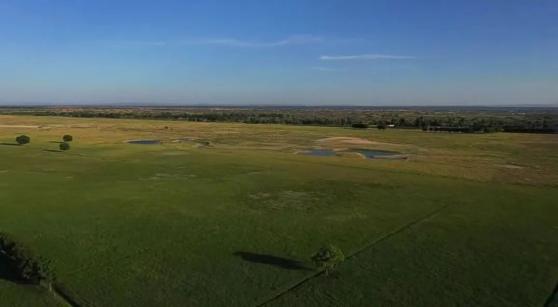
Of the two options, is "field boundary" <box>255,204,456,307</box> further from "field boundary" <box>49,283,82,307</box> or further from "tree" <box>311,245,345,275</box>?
"field boundary" <box>49,283,82,307</box>

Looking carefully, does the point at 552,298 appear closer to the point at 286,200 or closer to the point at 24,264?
the point at 286,200

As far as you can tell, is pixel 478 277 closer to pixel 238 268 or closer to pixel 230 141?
pixel 238 268

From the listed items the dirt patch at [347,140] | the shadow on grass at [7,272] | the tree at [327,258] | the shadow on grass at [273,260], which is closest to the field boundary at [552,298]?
the tree at [327,258]

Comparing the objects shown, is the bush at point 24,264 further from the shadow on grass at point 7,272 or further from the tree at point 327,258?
the tree at point 327,258

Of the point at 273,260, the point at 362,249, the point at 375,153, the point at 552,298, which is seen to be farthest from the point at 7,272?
the point at 375,153

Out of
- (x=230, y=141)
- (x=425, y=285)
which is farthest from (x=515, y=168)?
(x=230, y=141)
